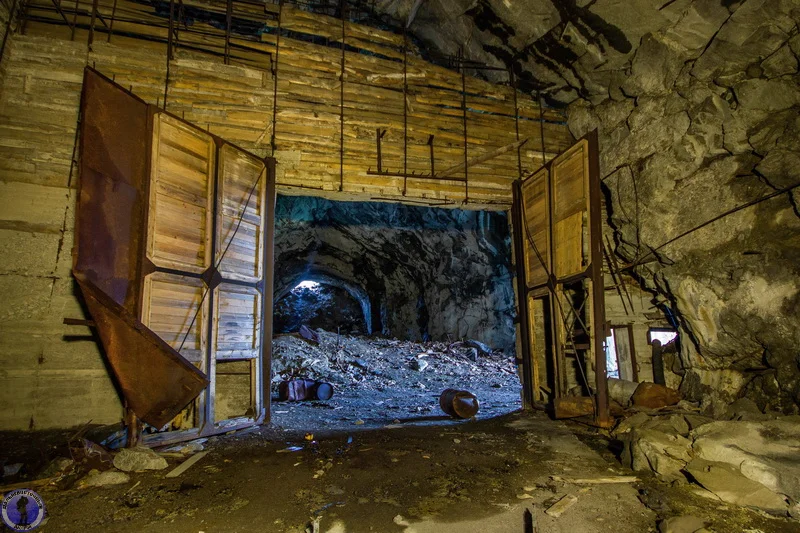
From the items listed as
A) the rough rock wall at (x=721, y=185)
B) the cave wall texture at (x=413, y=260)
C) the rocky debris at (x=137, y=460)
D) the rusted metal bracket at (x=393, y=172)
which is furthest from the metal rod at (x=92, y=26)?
the cave wall texture at (x=413, y=260)

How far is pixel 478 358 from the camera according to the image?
1376 cm

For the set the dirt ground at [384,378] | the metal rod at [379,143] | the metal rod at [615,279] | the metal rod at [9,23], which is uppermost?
the metal rod at [9,23]

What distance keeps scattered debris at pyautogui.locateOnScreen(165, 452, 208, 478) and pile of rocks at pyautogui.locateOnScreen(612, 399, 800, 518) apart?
13.9ft

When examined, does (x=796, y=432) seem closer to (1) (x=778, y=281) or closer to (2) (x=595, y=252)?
(1) (x=778, y=281)

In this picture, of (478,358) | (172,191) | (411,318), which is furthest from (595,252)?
(411,318)

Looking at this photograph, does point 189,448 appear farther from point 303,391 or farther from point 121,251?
point 303,391

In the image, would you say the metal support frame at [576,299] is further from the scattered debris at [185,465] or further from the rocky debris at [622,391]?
the scattered debris at [185,465]

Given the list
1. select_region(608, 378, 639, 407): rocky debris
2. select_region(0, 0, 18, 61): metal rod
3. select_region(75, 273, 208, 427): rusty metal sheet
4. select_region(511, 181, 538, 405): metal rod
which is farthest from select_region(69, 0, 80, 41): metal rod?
select_region(608, 378, 639, 407): rocky debris

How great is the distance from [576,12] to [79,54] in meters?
6.90

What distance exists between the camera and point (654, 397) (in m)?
5.61

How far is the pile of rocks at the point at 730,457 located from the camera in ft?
10.2

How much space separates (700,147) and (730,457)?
4.15 metres

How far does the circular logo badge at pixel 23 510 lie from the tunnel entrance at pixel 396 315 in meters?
3.24

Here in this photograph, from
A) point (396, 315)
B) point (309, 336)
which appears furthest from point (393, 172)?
point (396, 315)
